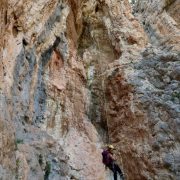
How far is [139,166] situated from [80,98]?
13.4 ft

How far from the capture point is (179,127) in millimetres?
12570

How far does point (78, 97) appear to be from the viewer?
14.8m

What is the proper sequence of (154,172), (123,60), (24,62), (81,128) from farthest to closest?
1. (123,60)
2. (81,128)
3. (154,172)
4. (24,62)

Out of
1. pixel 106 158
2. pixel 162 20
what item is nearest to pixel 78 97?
pixel 106 158

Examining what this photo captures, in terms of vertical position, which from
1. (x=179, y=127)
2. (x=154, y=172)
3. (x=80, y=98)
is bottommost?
(x=154, y=172)

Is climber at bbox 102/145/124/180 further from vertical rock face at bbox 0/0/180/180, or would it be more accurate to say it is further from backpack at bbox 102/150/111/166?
vertical rock face at bbox 0/0/180/180

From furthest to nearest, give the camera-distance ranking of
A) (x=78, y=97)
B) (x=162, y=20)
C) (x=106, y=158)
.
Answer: (x=162, y=20)
(x=78, y=97)
(x=106, y=158)

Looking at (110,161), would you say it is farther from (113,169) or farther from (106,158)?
(113,169)

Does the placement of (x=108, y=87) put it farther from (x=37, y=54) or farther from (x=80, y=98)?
(x=37, y=54)

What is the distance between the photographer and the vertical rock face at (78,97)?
9608 millimetres

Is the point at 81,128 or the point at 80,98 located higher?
the point at 80,98

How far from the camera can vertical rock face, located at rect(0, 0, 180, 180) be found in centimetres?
961

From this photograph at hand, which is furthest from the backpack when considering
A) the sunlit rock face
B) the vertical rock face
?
the sunlit rock face

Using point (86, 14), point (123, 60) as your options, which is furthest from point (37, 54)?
point (86, 14)
